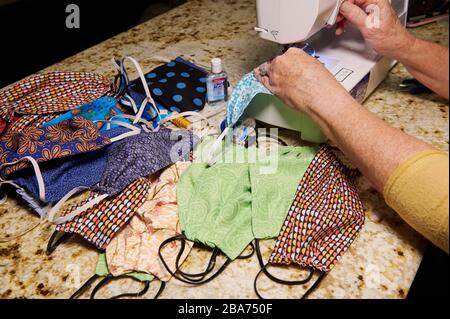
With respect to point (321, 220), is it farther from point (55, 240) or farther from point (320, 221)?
point (55, 240)

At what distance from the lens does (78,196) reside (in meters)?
0.92

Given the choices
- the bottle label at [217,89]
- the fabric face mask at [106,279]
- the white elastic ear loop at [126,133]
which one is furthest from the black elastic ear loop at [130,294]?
the bottle label at [217,89]

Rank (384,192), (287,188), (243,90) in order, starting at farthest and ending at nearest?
(243,90) → (287,188) → (384,192)

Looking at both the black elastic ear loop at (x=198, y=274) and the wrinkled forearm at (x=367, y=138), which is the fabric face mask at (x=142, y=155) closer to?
the black elastic ear loop at (x=198, y=274)

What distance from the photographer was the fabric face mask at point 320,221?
75 centimetres

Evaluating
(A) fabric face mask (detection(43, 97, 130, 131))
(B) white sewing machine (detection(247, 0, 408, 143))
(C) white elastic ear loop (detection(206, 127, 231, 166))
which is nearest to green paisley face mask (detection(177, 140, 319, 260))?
(C) white elastic ear loop (detection(206, 127, 231, 166))

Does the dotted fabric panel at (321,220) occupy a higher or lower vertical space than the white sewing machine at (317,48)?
lower

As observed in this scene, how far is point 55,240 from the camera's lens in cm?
83

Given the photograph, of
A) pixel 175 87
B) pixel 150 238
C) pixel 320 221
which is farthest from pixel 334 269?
pixel 175 87

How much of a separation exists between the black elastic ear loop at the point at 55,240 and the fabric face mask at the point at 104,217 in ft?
0.11

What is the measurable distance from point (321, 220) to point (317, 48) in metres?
0.53

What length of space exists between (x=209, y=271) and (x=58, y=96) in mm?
690
